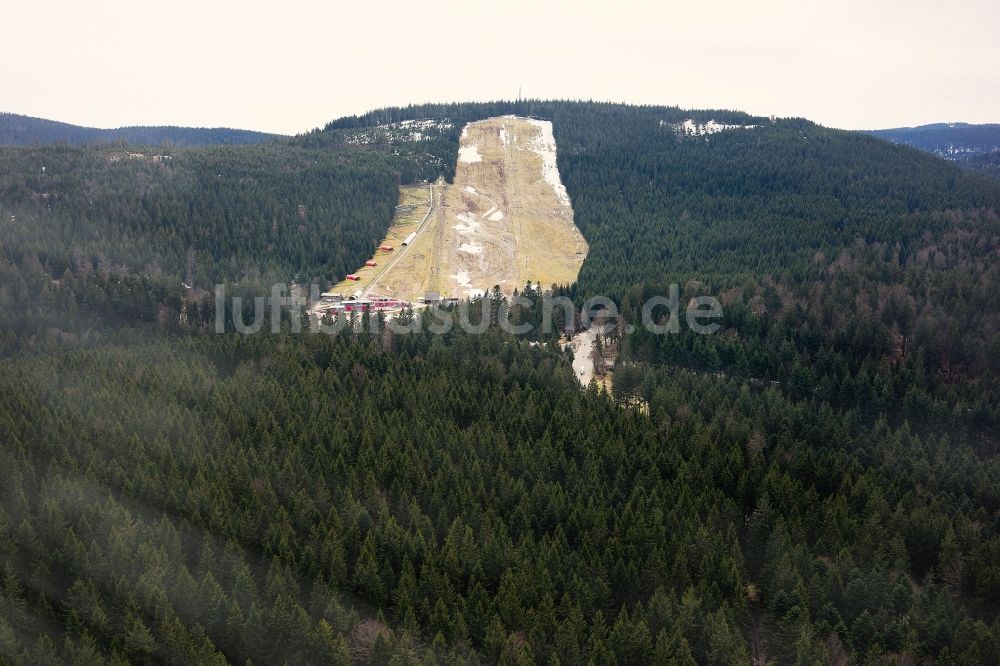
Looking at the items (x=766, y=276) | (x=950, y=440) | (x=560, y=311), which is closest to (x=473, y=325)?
(x=560, y=311)

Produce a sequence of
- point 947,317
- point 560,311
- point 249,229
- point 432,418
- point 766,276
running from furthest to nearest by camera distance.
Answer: point 249,229, point 766,276, point 560,311, point 947,317, point 432,418

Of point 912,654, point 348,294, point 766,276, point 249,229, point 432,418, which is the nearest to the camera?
point 912,654

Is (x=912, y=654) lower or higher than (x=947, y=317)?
lower

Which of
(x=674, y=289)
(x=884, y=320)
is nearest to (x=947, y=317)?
(x=884, y=320)

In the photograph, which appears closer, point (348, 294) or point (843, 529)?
point (843, 529)

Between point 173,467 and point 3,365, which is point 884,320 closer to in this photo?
point 173,467

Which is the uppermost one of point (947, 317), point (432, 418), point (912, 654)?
point (947, 317)
